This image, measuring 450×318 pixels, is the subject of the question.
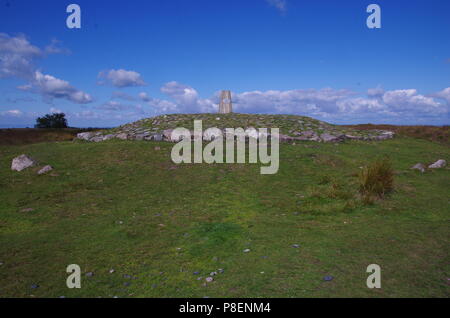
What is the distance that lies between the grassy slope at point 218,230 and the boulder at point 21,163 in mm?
477

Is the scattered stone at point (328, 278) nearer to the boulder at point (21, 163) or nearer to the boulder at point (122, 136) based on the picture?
the boulder at point (21, 163)

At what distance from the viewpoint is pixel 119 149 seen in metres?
15.7

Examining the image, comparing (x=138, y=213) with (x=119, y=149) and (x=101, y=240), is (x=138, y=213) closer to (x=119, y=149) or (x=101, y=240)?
(x=101, y=240)

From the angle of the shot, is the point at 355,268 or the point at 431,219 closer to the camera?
the point at 355,268

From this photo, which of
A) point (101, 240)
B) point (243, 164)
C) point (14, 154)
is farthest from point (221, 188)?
point (14, 154)

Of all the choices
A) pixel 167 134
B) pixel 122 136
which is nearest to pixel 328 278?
pixel 167 134

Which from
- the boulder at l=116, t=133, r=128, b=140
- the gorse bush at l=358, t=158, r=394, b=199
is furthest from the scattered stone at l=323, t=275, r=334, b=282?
the boulder at l=116, t=133, r=128, b=140

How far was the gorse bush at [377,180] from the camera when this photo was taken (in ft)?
31.3

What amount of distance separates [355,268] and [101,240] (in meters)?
5.63

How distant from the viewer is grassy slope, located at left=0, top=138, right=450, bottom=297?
4961mm

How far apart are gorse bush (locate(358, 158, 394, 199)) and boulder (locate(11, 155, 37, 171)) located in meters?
14.1

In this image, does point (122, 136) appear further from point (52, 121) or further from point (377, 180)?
point (52, 121)

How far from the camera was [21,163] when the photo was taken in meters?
12.9

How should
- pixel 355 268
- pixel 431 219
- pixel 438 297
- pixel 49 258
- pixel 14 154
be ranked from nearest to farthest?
1. pixel 438 297
2. pixel 355 268
3. pixel 49 258
4. pixel 431 219
5. pixel 14 154
